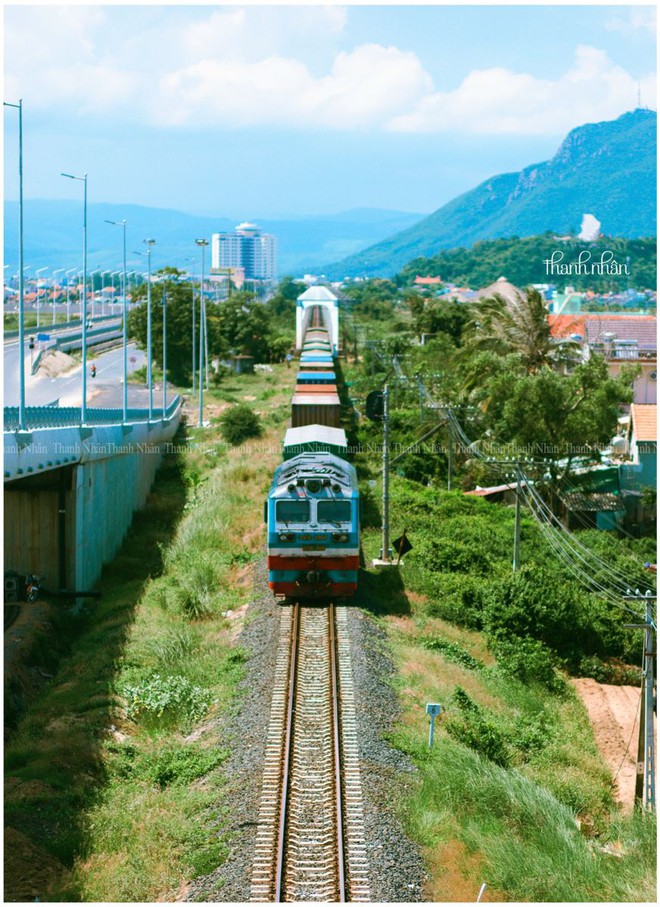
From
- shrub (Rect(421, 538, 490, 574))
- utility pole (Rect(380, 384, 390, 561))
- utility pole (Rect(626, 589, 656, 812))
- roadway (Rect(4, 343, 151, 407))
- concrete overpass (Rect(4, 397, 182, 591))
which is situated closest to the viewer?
utility pole (Rect(626, 589, 656, 812))

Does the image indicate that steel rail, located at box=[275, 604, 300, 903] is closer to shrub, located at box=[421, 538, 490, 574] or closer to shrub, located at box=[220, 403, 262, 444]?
shrub, located at box=[421, 538, 490, 574]

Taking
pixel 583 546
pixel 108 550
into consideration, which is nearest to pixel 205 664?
pixel 108 550

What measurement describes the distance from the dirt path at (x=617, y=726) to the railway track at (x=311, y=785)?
6083mm

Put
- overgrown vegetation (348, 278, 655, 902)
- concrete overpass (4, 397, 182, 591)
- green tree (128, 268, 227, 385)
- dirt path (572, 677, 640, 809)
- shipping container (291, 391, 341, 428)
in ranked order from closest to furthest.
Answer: overgrown vegetation (348, 278, 655, 902)
dirt path (572, 677, 640, 809)
concrete overpass (4, 397, 182, 591)
shipping container (291, 391, 341, 428)
green tree (128, 268, 227, 385)

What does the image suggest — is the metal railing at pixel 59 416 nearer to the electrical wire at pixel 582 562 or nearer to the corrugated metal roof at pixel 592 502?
the electrical wire at pixel 582 562

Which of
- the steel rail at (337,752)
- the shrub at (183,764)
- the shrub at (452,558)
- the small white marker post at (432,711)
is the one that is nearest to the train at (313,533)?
the steel rail at (337,752)

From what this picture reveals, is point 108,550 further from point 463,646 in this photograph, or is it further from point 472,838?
point 472,838

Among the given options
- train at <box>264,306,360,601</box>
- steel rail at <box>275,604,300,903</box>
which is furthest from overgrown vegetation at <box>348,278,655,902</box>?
steel rail at <box>275,604,300,903</box>

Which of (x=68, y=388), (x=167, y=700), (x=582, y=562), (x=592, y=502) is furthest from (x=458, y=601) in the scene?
(x=68, y=388)

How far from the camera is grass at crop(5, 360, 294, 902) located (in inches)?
531

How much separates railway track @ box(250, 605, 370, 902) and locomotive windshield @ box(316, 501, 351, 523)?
2.64 m

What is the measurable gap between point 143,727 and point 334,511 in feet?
22.1

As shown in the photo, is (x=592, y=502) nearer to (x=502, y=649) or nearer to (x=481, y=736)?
(x=502, y=649)

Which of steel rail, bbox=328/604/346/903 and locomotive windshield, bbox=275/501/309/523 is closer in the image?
steel rail, bbox=328/604/346/903
